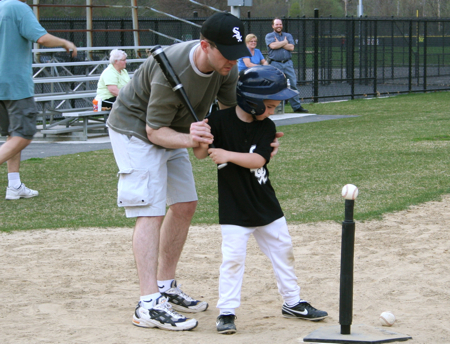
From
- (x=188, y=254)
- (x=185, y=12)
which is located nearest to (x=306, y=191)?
(x=188, y=254)

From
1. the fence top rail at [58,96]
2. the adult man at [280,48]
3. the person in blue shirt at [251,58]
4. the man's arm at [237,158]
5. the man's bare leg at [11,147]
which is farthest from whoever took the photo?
the adult man at [280,48]

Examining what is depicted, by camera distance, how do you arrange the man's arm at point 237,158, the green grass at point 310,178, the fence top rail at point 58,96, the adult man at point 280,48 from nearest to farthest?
the man's arm at point 237,158 → the green grass at point 310,178 → the fence top rail at point 58,96 → the adult man at point 280,48

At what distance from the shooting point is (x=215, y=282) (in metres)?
4.50

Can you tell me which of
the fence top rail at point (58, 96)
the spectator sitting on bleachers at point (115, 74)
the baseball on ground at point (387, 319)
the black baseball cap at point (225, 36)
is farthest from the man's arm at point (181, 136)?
the fence top rail at point (58, 96)

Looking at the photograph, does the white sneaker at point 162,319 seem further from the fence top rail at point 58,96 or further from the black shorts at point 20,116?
the fence top rail at point 58,96

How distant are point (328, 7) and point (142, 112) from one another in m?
38.4

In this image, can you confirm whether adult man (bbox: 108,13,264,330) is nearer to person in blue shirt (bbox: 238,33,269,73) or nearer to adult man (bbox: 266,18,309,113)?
person in blue shirt (bbox: 238,33,269,73)

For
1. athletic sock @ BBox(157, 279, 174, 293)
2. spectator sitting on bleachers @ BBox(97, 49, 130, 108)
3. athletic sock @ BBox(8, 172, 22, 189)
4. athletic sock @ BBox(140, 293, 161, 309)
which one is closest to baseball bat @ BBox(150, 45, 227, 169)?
athletic sock @ BBox(140, 293, 161, 309)

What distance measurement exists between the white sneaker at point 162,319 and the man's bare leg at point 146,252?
0.11m

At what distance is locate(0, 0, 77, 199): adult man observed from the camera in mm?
6484

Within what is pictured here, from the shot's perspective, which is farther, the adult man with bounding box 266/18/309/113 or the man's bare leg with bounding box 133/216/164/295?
the adult man with bounding box 266/18/309/113

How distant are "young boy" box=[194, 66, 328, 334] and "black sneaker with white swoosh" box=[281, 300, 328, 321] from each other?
1cm

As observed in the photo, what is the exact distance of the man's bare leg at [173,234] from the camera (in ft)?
13.0

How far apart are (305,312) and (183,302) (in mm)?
782
